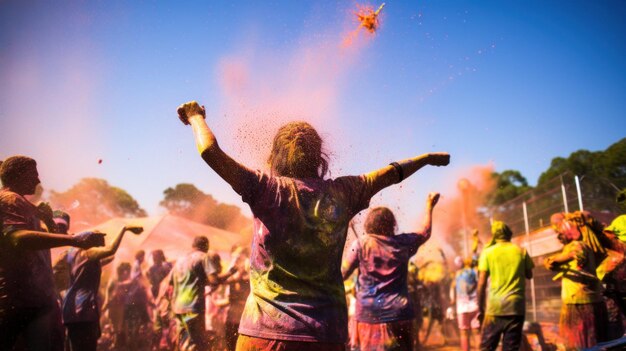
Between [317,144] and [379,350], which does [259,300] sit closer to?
[317,144]

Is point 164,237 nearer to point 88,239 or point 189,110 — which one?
point 88,239

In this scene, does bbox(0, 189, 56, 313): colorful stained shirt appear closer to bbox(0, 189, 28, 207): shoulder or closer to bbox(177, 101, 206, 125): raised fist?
bbox(0, 189, 28, 207): shoulder

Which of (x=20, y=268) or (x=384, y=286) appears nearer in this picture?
(x=20, y=268)

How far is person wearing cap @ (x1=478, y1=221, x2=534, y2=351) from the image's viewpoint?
5562mm

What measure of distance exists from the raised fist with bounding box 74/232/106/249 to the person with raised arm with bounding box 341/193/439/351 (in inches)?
103

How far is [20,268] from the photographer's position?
3502 mm

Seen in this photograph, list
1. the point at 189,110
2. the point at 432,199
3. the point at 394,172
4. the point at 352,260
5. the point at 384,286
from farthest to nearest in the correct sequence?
1. the point at 352,260
2. the point at 384,286
3. the point at 432,199
4. the point at 394,172
5. the point at 189,110

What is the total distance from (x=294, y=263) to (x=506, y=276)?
451 cm

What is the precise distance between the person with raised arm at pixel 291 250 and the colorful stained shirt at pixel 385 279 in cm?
252

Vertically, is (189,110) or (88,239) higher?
(189,110)

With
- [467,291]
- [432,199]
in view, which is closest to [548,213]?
[467,291]

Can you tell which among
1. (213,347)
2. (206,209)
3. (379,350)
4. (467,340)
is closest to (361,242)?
(379,350)

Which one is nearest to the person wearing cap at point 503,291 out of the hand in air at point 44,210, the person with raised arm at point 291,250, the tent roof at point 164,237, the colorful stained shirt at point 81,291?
the person with raised arm at point 291,250

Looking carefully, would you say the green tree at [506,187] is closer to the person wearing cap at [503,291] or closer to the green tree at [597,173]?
the green tree at [597,173]
